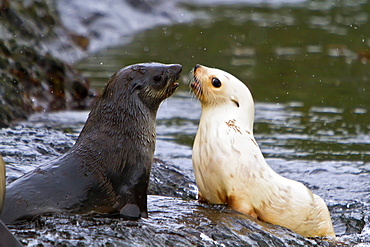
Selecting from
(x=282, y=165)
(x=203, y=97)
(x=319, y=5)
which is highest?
(x=319, y=5)

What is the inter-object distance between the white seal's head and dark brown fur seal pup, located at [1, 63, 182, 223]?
370 millimetres

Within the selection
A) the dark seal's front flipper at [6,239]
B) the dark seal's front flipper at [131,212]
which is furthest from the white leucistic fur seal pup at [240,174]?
the dark seal's front flipper at [6,239]

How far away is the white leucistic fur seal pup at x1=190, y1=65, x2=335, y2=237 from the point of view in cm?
562

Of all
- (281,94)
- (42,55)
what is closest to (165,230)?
(42,55)

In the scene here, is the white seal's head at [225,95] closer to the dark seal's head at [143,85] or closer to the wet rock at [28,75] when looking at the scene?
the dark seal's head at [143,85]

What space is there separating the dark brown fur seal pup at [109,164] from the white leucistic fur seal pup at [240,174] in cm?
45

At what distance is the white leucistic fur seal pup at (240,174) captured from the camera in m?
5.62

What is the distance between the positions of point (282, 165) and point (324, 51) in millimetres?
7111

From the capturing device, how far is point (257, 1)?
21.9m

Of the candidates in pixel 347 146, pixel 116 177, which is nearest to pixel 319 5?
pixel 347 146

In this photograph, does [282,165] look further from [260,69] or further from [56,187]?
[260,69]

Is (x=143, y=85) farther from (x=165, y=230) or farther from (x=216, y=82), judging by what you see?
(x=165, y=230)

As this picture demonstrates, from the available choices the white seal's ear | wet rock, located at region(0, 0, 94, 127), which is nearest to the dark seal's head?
the white seal's ear

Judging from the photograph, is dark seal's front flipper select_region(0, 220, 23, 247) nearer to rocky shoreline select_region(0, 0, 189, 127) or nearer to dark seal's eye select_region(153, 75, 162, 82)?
dark seal's eye select_region(153, 75, 162, 82)
